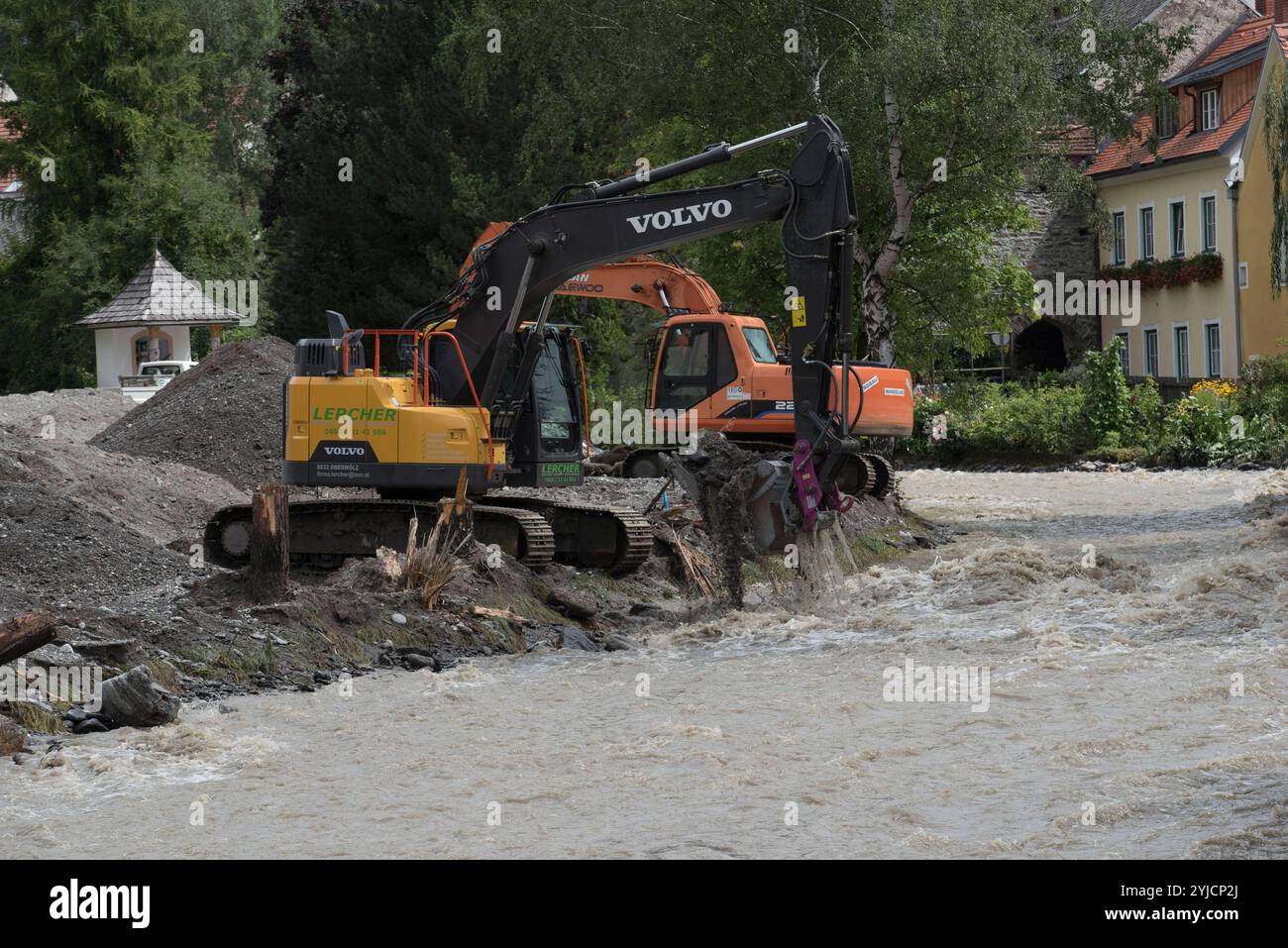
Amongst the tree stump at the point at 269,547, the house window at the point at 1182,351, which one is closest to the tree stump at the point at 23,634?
the tree stump at the point at 269,547

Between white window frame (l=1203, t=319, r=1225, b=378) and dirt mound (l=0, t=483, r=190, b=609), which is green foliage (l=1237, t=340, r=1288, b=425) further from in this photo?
dirt mound (l=0, t=483, r=190, b=609)

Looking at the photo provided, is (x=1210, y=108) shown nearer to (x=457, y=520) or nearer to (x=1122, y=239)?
(x=1122, y=239)

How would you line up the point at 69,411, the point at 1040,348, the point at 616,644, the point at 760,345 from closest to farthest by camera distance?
the point at 616,644 < the point at 760,345 < the point at 69,411 < the point at 1040,348

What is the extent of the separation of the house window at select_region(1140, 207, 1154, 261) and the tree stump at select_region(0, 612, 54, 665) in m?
37.7

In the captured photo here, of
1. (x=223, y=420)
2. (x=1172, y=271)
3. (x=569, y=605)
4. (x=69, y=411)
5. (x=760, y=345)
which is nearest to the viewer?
(x=569, y=605)

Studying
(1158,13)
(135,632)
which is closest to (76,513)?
(135,632)

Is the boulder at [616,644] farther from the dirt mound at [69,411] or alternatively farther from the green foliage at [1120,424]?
the green foliage at [1120,424]

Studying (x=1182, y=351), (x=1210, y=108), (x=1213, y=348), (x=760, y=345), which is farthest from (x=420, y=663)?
(x=1210, y=108)

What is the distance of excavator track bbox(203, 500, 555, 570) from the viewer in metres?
15.8

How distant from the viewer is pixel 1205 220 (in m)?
41.5

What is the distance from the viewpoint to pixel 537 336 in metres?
16.1

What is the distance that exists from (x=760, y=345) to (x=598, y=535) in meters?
6.68
